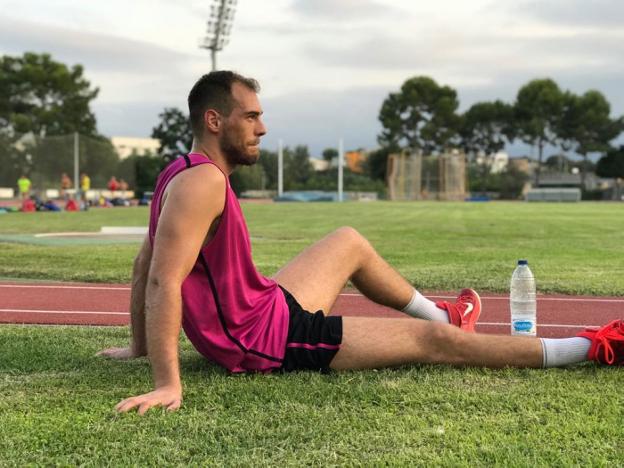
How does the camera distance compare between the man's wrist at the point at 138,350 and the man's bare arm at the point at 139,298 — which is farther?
the man's wrist at the point at 138,350

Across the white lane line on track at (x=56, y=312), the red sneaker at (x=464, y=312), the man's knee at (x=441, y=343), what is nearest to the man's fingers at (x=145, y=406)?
the man's knee at (x=441, y=343)

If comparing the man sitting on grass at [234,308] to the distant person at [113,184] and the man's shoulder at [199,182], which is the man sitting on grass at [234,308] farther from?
the distant person at [113,184]

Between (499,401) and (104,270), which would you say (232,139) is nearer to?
(499,401)

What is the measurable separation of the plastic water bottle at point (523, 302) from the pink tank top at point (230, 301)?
1974 millimetres

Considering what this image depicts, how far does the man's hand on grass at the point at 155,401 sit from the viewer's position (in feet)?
9.41

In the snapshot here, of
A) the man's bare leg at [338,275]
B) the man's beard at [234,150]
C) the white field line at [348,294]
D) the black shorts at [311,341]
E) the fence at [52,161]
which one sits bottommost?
the white field line at [348,294]

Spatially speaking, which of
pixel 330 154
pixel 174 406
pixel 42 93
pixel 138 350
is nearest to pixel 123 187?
pixel 42 93

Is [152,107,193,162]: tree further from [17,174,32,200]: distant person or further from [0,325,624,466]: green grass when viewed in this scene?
[0,325,624,466]: green grass

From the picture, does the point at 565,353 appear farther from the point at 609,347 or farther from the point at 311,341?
the point at 311,341

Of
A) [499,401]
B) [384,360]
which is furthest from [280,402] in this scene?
[499,401]

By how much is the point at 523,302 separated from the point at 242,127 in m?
2.56

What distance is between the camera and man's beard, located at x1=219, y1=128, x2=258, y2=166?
3.14 meters

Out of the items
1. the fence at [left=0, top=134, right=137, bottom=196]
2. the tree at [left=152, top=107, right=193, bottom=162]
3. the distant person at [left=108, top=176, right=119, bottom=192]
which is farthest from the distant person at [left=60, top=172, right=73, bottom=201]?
the tree at [left=152, top=107, right=193, bottom=162]

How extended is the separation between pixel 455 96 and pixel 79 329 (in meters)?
86.7
